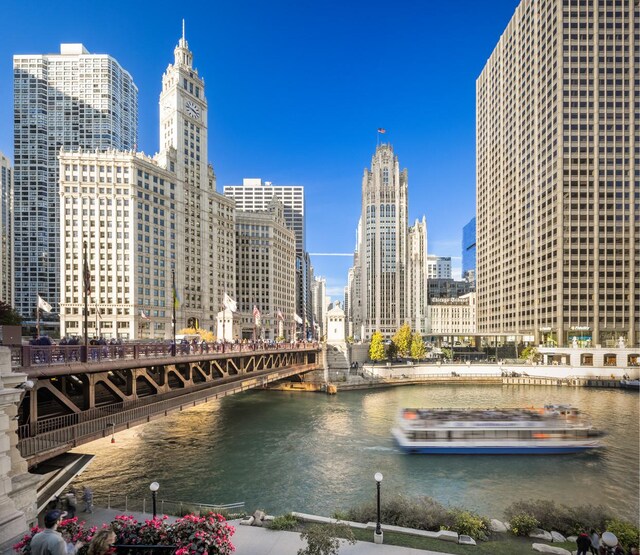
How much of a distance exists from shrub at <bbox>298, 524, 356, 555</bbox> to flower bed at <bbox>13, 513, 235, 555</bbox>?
3.53 meters

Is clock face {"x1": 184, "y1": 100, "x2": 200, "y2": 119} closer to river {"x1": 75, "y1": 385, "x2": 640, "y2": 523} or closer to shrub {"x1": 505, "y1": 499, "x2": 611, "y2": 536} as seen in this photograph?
river {"x1": 75, "y1": 385, "x2": 640, "y2": 523}

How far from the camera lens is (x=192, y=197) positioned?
112500 mm

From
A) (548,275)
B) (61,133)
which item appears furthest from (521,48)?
(61,133)

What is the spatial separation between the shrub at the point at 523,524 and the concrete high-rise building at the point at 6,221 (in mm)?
187343

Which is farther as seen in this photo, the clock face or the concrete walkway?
the clock face

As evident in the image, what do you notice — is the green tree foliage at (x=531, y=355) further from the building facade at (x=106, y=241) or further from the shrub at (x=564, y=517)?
the building facade at (x=106, y=241)

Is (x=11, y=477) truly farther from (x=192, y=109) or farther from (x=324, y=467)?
(x=192, y=109)

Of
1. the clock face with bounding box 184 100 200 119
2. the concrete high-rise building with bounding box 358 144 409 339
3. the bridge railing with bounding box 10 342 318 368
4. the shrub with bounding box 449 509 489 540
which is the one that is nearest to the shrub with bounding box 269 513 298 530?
the shrub with bounding box 449 509 489 540

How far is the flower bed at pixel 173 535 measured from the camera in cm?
1030

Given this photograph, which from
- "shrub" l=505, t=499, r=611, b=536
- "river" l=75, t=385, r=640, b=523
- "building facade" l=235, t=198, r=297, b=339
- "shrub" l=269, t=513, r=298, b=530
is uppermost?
"building facade" l=235, t=198, r=297, b=339

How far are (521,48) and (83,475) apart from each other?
151758mm

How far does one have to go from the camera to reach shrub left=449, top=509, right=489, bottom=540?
17.5 metres

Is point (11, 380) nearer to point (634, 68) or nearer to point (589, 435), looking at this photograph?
point (589, 435)

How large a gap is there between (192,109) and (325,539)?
4822 inches
